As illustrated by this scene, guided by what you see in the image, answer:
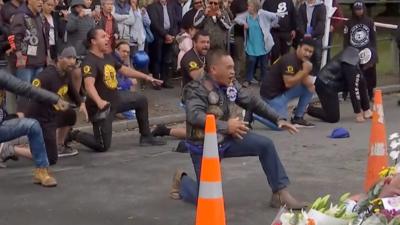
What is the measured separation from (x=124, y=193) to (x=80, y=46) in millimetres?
4739

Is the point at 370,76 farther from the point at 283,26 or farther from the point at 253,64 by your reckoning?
the point at 253,64

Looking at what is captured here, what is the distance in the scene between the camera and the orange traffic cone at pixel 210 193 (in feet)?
18.3

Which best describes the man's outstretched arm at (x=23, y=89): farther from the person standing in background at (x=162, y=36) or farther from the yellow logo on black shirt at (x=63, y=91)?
the person standing in background at (x=162, y=36)

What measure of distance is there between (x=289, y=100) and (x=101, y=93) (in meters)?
3.04

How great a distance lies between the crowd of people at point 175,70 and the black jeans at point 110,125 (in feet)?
0.04

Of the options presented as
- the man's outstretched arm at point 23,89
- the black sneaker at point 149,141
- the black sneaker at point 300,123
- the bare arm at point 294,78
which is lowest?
the black sneaker at point 300,123

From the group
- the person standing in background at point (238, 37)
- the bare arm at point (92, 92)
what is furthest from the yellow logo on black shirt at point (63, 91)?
the person standing in background at point (238, 37)

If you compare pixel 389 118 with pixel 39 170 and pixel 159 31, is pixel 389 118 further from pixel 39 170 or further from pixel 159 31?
pixel 39 170

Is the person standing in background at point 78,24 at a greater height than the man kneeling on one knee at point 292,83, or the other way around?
the person standing in background at point 78,24

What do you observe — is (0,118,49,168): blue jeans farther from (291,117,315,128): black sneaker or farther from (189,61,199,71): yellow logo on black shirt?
(291,117,315,128): black sneaker

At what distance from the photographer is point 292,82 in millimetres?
11438

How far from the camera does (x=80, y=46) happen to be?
485 inches

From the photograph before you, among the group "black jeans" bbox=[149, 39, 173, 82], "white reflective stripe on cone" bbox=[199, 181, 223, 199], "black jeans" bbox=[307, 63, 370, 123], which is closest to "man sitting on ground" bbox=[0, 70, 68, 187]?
"white reflective stripe on cone" bbox=[199, 181, 223, 199]

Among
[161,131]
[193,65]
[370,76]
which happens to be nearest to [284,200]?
[193,65]
